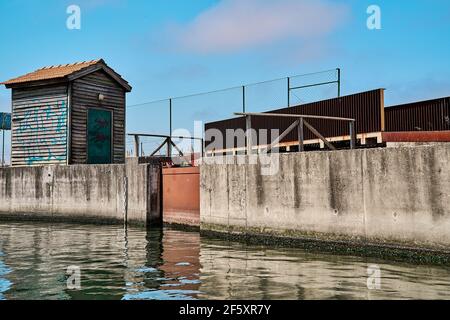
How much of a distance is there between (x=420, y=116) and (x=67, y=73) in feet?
49.6

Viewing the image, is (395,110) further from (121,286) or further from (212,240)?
(121,286)

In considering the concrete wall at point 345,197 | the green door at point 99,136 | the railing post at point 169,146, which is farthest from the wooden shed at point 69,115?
the concrete wall at point 345,197

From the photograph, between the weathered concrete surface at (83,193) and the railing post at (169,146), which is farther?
the railing post at (169,146)

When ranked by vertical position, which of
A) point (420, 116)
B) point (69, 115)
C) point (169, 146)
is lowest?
point (169, 146)

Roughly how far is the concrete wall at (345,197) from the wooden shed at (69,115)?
30.0 ft

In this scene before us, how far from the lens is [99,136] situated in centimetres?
2061

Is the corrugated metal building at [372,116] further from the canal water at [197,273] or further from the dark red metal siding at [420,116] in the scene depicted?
the canal water at [197,273]

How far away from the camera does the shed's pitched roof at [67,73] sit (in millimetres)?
19516

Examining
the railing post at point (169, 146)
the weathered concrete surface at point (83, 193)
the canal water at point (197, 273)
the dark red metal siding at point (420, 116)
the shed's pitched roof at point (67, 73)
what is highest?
the shed's pitched roof at point (67, 73)

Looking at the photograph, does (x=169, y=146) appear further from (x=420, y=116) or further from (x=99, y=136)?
(x=420, y=116)

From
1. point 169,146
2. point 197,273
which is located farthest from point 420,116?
point 197,273

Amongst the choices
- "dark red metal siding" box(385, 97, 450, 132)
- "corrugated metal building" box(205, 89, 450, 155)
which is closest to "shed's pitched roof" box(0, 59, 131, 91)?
"corrugated metal building" box(205, 89, 450, 155)

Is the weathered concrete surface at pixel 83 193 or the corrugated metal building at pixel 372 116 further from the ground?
the corrugated metal building at pixel 372 116

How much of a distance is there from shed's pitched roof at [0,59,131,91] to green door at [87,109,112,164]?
5.55 ft
